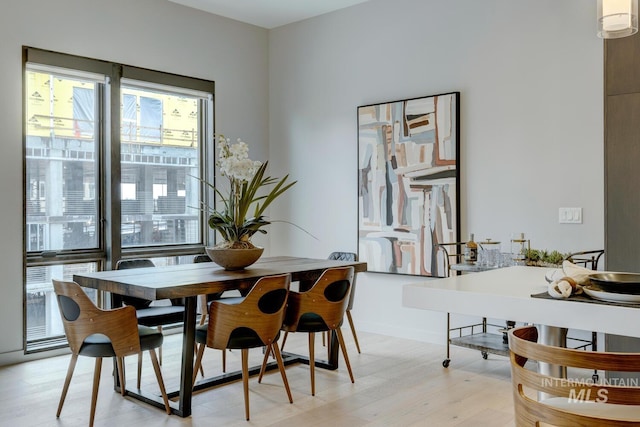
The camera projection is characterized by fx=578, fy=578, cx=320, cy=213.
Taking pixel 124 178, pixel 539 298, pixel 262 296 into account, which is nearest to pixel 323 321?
pixel 262 296

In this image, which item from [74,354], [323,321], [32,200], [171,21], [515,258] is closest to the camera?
[74,354]

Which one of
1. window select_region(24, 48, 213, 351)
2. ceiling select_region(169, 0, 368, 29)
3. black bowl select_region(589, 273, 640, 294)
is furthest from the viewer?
ceiling select_region(169, 0, 368, 29)

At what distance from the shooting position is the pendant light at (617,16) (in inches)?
84.9

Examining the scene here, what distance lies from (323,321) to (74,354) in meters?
1.46

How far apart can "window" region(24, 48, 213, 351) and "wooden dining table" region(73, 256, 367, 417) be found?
52.8 inches

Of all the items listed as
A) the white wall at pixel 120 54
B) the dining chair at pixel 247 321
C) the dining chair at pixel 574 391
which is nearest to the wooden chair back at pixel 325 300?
the dining chair at pixel 247 321

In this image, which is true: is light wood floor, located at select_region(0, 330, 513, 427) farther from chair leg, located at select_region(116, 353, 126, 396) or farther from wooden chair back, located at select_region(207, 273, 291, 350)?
wooden chair back, located at select_region(207, 273, 291, 350)

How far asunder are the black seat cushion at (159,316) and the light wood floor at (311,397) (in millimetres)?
391

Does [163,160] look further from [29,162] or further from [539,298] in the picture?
[539,298]

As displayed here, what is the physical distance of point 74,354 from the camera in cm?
310

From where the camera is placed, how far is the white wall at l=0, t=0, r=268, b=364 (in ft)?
14.1

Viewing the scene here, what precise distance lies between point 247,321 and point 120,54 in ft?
9.50

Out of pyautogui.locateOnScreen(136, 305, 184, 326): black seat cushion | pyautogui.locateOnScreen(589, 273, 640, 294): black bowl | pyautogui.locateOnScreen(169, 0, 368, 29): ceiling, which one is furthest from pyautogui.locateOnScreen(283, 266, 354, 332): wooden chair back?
pyautogui.locateOnScreen(169, 0, 368, 29): ceiling

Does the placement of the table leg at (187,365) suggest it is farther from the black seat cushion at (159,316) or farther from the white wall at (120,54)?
the white wall at (120,54)
